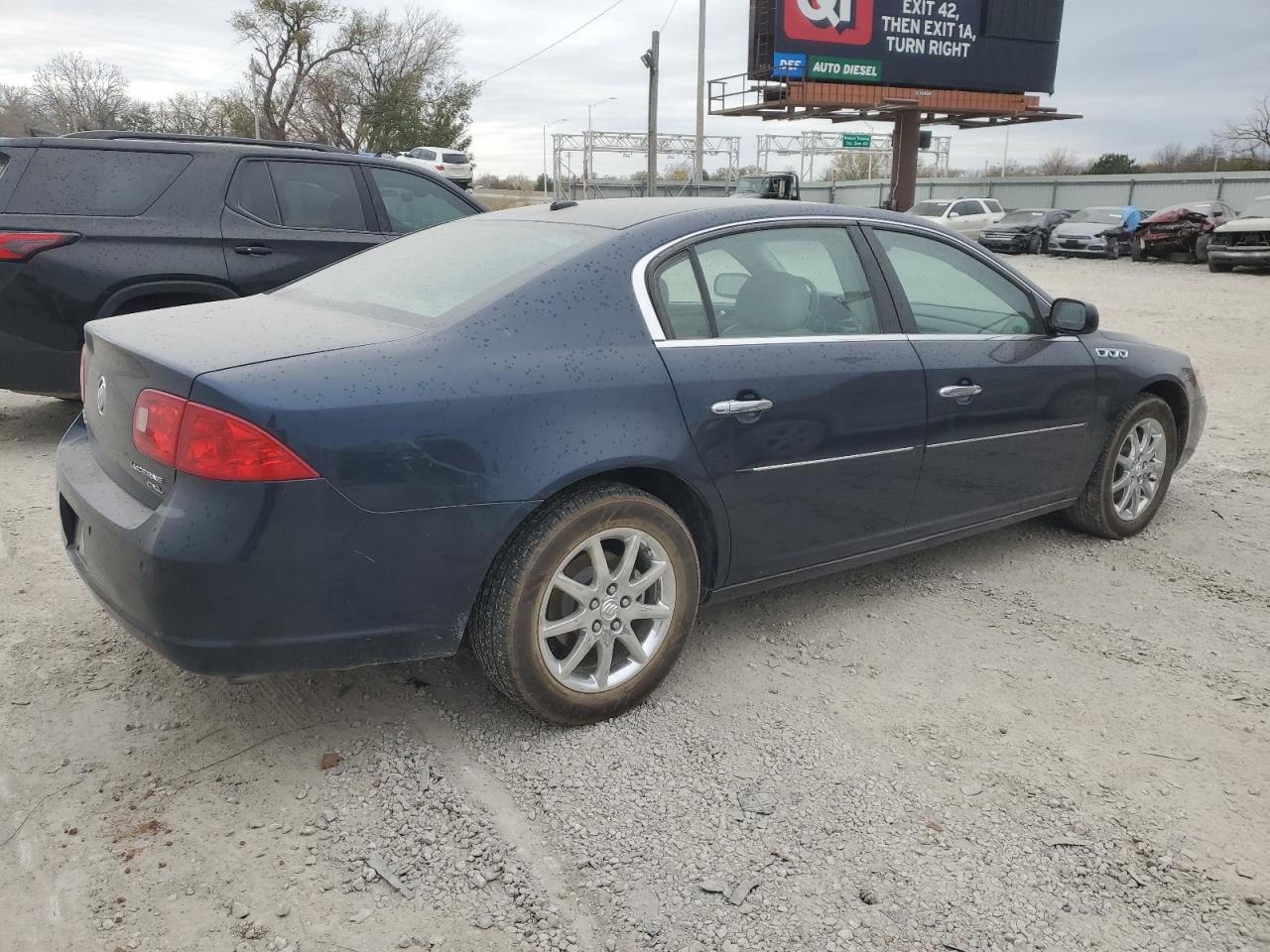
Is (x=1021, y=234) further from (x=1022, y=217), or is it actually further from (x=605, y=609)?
(x=605, y=609)

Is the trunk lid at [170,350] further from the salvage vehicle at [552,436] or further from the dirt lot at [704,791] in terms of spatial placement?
the dirt lot at [704,791]

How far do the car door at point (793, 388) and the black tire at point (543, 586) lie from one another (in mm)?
302

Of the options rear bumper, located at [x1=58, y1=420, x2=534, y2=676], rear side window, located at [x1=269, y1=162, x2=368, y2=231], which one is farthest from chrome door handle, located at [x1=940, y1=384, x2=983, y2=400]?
rear side window, located at [x1=269, y1=162, x2=368, y2=231]

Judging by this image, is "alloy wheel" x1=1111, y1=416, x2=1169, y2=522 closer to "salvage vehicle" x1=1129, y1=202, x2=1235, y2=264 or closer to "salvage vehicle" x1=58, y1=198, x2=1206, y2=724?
"salvage vehicle" x1=58, y1=198, x2=1206, y2=724

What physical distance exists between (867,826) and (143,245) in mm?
5242

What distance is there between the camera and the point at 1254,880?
8.08ft

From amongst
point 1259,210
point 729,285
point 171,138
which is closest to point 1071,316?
point 729,285

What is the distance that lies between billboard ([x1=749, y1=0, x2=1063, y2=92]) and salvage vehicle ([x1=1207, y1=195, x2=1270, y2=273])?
1228 centimetres

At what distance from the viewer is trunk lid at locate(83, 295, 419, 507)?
2.63 m

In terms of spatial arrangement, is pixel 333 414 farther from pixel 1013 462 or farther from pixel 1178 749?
pixel 1013 462

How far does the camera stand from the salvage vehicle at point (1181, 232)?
2392cm

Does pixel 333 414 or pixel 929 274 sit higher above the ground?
pixel 929 274


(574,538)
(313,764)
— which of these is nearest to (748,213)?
(574,538)

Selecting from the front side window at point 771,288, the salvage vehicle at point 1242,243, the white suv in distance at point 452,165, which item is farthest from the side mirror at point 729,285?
the white suv in distance at point 452,165
